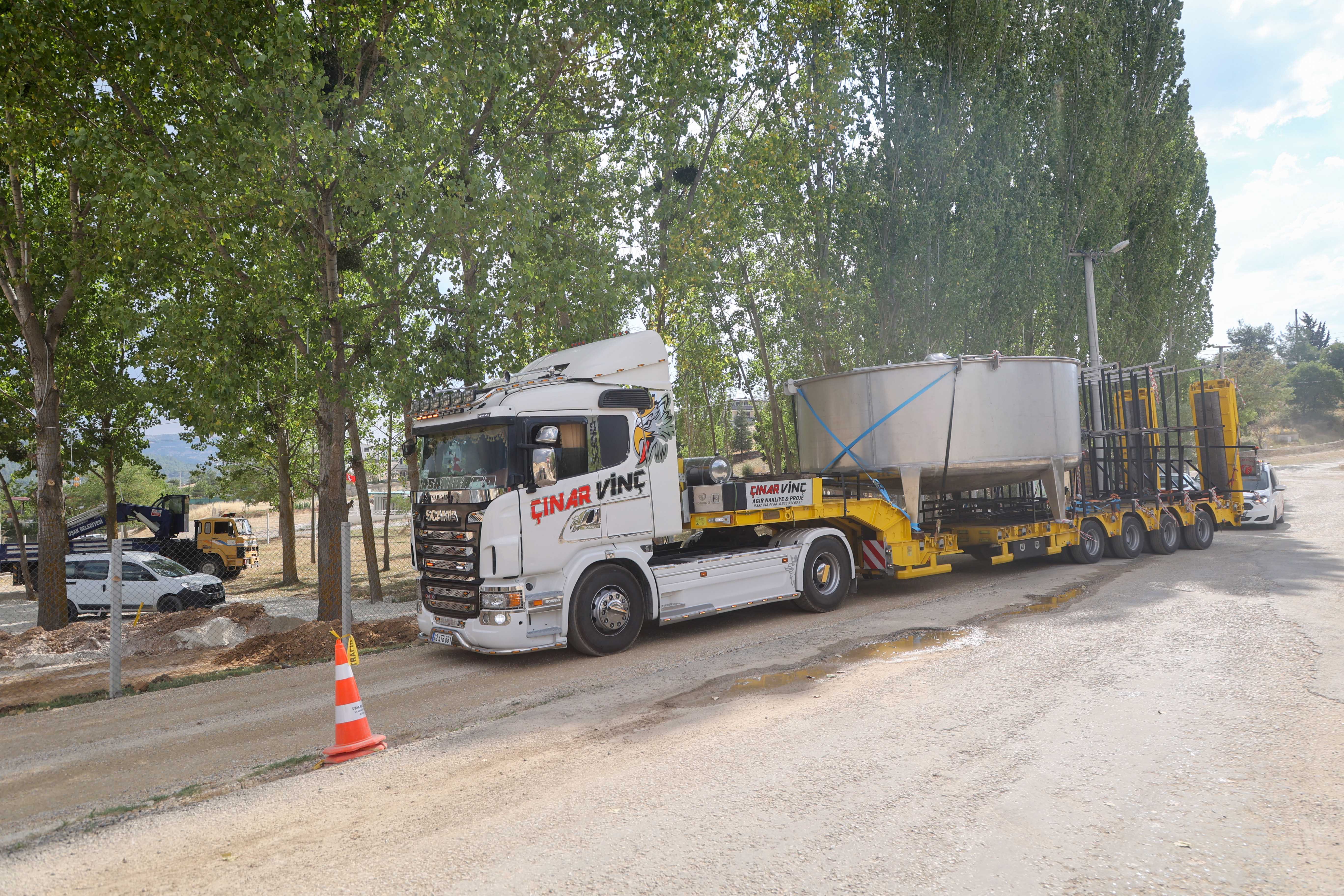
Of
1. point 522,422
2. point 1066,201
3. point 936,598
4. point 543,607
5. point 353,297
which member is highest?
point 1066,201

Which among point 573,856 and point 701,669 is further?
point 701,669

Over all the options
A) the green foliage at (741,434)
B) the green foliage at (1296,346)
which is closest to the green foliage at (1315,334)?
the green foliage at (1296,346)

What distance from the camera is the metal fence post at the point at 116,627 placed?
8383 mm

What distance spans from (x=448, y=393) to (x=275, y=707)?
3705 millimetres

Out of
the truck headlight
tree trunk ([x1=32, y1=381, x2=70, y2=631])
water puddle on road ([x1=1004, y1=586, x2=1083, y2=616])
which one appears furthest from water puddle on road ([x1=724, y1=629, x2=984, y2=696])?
tree trunk ([x1=32, y1=381, x2=70, y2=631])

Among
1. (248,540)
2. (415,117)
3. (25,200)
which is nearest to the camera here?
(415,117)

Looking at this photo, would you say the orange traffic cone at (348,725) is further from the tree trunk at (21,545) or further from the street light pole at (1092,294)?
the tree trunk at (21,545)

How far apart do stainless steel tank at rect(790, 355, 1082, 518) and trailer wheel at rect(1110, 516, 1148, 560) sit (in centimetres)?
313

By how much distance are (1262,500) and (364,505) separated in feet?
77.4

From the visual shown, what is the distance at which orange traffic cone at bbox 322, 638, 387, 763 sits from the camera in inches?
240

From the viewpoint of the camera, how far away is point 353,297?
44.6 feet

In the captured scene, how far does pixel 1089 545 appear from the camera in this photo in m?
15.7

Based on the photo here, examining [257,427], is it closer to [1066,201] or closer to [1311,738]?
[1311,738]

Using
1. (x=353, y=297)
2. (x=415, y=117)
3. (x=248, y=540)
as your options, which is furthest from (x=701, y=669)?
(x=248, y=540)
